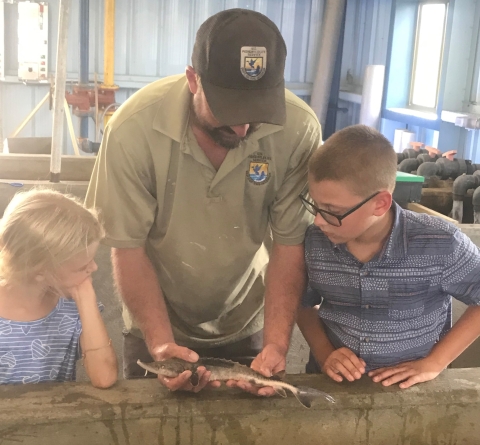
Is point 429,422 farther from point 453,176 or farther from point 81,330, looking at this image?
point 453,176

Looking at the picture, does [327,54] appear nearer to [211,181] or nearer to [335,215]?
[211,181]

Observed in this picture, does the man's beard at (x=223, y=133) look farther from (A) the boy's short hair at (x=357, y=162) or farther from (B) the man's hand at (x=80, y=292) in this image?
(B) the man's hand at (x=80, y=292)

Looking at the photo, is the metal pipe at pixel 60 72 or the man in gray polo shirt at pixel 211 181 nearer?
the man in gray polo shirt at pixel 211 181

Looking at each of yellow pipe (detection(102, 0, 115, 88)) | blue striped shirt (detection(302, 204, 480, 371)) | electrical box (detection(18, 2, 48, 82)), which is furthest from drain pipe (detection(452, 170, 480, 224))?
electrical box (detection(18, 2, 48, 82))

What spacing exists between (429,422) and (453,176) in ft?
8.98

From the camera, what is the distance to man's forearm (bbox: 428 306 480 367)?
5.50 ft

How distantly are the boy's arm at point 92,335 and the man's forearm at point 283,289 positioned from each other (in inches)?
17.0

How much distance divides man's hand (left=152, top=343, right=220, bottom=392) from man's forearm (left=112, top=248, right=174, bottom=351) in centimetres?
15

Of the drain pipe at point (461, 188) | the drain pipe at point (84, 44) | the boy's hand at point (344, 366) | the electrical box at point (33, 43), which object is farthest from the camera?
the electrical box at point (33, 43)

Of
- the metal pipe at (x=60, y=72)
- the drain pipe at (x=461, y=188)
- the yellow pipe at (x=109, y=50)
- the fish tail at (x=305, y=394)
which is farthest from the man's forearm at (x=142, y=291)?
the yellow pipe at (x=109, y=50)

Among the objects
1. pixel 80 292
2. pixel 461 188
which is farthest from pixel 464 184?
pixel 80 292

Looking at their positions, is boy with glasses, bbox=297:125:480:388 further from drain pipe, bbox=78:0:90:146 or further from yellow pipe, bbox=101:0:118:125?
yellow pipe, bbox=101:0:118:125

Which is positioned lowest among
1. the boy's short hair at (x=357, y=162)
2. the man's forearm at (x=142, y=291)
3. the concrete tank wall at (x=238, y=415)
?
the concrete tank wall at (x=238, y=415)

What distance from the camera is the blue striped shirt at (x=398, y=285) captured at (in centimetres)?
168
